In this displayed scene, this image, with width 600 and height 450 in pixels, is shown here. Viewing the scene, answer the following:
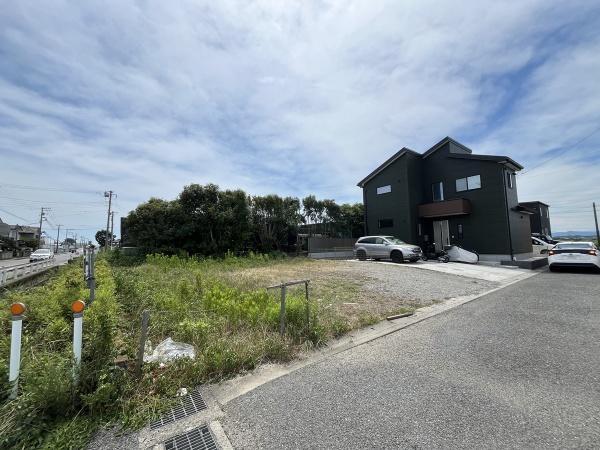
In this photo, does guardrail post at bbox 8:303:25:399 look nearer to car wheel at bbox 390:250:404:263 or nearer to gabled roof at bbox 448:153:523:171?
car wheel at bbox 390:250:404:263

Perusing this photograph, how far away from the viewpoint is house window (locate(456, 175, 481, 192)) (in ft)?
50.9

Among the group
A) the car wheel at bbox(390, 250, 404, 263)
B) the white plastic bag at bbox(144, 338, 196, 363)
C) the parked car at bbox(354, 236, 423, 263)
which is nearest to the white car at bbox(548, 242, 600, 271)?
the parked car at bbox(354, 236, 423, 263)

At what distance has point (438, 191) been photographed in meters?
17.6

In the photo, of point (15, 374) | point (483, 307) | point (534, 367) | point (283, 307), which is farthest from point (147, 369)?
Answer: point (483, 307)

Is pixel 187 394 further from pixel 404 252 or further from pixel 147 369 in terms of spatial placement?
pixel 404 252

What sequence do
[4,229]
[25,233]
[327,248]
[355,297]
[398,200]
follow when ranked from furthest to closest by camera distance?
1. [25,233]
2. [4,229]
3. [327,248]
4. [398,200]
5. [355,297]

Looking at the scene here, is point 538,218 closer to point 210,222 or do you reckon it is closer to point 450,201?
point 450,201

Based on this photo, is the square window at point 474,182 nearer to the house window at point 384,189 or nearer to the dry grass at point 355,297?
the house window at point 384,189

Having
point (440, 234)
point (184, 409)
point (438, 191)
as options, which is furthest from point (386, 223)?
point (184, 409)

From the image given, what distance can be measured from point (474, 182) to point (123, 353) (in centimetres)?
1779

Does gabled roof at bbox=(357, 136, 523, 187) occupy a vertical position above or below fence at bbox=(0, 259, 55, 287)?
above

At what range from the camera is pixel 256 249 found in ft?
64.7

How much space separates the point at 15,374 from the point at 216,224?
1591 centimetres

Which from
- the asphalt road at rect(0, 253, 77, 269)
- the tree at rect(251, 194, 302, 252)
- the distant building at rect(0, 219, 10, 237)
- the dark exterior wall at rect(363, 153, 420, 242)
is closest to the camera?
the dark exterior wall at rect(363, 153, 420, 242)
